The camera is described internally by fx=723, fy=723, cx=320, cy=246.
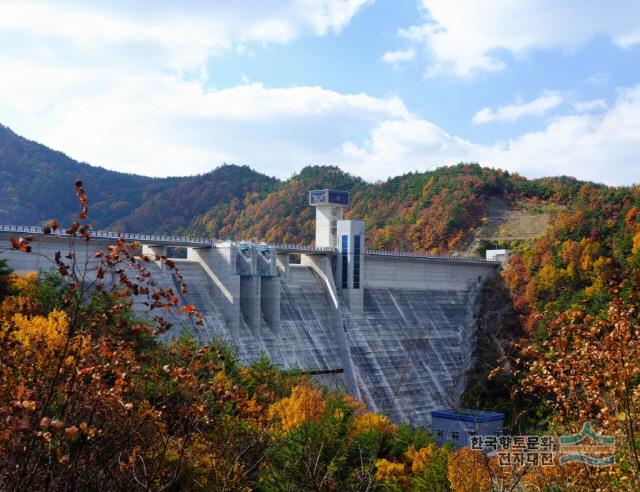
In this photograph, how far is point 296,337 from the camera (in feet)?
143

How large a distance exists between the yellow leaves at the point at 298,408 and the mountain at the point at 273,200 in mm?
49480

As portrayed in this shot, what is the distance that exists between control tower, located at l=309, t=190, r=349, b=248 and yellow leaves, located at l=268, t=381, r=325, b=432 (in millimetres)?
21906

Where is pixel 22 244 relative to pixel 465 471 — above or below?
above

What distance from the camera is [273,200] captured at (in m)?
117

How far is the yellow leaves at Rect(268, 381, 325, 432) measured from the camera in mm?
26000

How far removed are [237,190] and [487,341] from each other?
8677 centimetres

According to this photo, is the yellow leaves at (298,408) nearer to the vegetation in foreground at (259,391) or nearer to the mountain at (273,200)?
the vegetation in foreground at (259,391)

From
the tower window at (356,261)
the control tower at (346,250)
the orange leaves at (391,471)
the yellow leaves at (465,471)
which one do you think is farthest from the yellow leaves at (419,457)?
the tower window at (356,261)

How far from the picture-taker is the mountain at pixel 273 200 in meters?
81.5

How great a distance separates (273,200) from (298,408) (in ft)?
298

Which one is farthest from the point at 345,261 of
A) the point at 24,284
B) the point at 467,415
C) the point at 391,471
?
the point at 391,471

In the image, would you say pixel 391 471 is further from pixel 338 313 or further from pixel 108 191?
pixel 108 191

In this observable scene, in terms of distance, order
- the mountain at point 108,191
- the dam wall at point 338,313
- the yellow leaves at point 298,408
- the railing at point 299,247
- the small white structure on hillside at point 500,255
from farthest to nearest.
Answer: the mountain at point 108,191, the small white structure on hillside at point 500,255, the railing at point 299,247, the dam wall at point 338,313, the yellow leaves at point 298,408

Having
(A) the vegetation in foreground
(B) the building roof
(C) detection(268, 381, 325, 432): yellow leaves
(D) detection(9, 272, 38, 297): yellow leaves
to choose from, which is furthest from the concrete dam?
(C) detection(268, 381, 325, 432): yellow leaves
